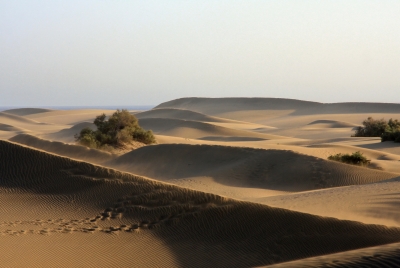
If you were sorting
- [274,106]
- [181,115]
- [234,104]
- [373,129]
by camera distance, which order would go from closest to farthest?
[373,129] → [181,115] → [274,106] → [234,104]

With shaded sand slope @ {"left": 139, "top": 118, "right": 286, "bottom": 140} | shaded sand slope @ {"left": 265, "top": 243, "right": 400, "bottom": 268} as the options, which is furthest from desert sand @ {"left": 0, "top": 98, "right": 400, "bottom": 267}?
shaded sand slope @ {"left": 139, "top": 118, "right": 286, "bottom": 140}

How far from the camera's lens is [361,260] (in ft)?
20.1

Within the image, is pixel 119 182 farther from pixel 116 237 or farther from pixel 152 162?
pixel 152 162

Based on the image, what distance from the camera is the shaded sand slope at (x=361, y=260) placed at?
234 inches

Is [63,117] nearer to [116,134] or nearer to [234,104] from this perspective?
[234,104]

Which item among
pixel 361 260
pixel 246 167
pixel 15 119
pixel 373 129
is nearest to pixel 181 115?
pixel 15 119

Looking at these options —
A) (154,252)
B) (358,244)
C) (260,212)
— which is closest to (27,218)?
(154,252)

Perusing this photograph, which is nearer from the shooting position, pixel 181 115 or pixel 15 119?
pixel 181 115

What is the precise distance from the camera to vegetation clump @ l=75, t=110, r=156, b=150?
2839 centimetres

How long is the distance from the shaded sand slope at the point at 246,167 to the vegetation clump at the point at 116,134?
15.2 ft

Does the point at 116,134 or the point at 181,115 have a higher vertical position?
the point at 116,134

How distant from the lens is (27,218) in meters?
10.3

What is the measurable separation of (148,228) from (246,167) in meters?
11.0

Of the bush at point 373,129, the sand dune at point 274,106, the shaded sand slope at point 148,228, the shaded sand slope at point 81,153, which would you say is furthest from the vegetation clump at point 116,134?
the sand dune at point 274,106
